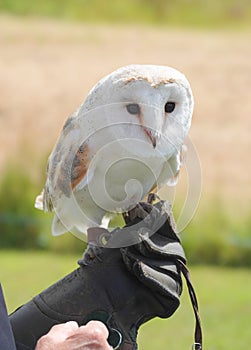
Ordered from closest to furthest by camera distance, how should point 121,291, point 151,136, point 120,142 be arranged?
point 121,291, point 120,142, point 151,136

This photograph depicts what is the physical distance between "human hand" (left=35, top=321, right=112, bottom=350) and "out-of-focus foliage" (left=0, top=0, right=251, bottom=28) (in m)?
13.0

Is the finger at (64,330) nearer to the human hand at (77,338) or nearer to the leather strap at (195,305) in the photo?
the human hand at (77,338)

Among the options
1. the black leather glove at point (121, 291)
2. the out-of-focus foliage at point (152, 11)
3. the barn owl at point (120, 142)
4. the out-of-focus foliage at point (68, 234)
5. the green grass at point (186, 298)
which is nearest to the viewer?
the black leather glove at point (121, 291)

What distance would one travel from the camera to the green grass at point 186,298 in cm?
549

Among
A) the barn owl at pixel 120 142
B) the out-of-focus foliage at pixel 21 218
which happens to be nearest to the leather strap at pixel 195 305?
the barn owl at pixel 120 142

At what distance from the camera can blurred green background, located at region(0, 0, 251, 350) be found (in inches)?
263

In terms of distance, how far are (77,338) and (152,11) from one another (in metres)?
13.4

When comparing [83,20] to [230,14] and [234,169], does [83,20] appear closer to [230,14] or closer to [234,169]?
[230,14]

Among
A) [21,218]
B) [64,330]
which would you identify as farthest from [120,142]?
[21,218]

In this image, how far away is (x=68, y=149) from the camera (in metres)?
2.80

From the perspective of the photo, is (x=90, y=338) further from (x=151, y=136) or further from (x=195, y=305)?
(x=151, y=136)

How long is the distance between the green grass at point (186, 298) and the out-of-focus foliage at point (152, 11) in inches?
282

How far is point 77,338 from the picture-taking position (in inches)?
66.4

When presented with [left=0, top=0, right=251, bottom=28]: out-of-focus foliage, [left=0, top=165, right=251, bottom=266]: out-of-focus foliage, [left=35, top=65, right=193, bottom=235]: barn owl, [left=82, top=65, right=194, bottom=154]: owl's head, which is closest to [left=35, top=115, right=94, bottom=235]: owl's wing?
[left=35, top=65, right=193, bottom=235]: barn owl
